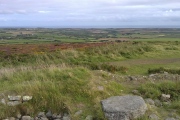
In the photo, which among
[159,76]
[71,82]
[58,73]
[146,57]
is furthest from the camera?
[146,57]

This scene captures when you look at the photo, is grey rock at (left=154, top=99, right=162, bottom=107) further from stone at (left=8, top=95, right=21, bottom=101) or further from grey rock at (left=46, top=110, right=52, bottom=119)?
stone at (left=8, top=95, right=21, bottom=101)

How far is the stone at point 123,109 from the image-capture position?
7.75 m

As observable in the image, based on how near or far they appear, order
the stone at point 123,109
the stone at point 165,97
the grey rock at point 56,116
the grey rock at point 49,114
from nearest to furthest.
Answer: the stone at point 123,109
the grey rock at point 56,116
the grey rock at point 49,114
the stone at point 165,97

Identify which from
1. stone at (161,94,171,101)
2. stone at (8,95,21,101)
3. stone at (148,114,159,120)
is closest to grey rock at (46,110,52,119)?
stone at (8,95,21,101)

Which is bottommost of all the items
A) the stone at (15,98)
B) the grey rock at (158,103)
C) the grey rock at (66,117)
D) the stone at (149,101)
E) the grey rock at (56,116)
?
the grey rock at (56,116)

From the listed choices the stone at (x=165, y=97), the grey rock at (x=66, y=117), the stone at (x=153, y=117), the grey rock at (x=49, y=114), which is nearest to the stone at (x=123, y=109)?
the stone at (x=153, y=117)

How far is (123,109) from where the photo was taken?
7.86m

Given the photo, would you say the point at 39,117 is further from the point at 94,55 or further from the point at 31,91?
the point at 94,55

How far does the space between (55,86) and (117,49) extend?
15.7 metres

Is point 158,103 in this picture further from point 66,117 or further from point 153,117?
point 66,117

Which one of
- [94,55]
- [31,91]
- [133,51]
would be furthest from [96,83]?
[133,51]

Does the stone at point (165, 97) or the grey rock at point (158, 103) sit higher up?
the stone at point (165, 97)

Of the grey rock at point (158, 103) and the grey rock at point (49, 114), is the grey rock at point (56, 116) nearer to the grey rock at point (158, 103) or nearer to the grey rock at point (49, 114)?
the grey rock at point (49, 114)

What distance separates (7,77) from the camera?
1186 centimetres
